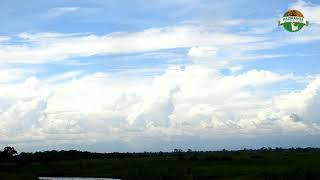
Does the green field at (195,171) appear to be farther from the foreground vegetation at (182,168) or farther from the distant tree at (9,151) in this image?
the distant tree at (9,151)

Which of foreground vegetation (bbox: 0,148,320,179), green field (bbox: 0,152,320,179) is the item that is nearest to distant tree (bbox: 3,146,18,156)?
foreground vegetation (bbox: 0,148,320,179)

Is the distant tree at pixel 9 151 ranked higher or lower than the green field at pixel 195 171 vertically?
higher

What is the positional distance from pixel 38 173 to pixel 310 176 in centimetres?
7126

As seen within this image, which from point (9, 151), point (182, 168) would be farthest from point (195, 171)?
point (9, 151)

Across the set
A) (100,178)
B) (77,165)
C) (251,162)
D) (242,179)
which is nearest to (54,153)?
(77,165)

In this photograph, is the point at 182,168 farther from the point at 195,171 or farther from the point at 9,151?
the point at 9,151

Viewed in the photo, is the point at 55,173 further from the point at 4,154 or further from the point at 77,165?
the point at 4,154

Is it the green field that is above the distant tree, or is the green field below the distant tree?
below

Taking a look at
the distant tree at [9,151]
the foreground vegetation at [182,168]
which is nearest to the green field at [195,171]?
the foreground vegetation at [182,168]

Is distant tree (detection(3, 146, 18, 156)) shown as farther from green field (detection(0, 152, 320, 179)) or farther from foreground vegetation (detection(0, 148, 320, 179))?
green field (detection(0, 152, 320, 179))

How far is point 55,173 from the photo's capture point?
396 feet

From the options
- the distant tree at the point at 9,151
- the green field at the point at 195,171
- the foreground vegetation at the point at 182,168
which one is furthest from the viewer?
the distant tree at the point at 9,151

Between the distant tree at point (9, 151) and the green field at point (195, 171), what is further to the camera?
the distant tree at point (9, 151)

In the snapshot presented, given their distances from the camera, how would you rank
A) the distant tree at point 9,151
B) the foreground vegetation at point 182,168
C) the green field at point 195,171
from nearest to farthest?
the green field at point 195,171
the foreground vegetation at point 182,168
the distant tree at point 9,151
